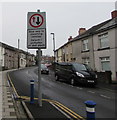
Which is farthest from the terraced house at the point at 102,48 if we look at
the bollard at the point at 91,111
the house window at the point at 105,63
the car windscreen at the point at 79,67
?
the bollard at the point at 91,111

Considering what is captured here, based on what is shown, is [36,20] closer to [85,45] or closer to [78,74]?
[78,74]

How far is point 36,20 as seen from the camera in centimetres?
555

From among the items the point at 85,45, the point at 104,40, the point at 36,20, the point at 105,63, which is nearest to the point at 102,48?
the point at 104,40

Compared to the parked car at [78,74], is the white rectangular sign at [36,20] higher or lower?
higher

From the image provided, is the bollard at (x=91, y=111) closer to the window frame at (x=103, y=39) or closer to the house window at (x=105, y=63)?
the house window at (x=105, y=63)

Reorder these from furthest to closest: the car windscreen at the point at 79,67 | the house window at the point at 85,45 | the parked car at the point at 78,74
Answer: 1. the house window at the point at 85,45
2. the car windscreen at the point at 79,67
3. the parked car at the point at 78,74

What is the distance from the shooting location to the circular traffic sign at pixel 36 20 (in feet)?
18.2

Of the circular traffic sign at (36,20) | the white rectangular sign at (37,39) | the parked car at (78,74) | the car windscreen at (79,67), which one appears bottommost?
the parked car at (78,74)

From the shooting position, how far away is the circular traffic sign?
5546 millimetres

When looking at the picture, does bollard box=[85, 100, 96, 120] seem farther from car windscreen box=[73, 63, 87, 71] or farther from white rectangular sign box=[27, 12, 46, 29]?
car windscreen box=[73, 63, 87, 71]

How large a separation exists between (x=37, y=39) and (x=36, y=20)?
2.71 ft

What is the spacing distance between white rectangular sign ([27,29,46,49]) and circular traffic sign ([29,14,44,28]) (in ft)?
0.87

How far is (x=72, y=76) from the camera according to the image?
11320 millimetres

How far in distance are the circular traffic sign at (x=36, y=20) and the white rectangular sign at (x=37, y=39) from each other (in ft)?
0.87
